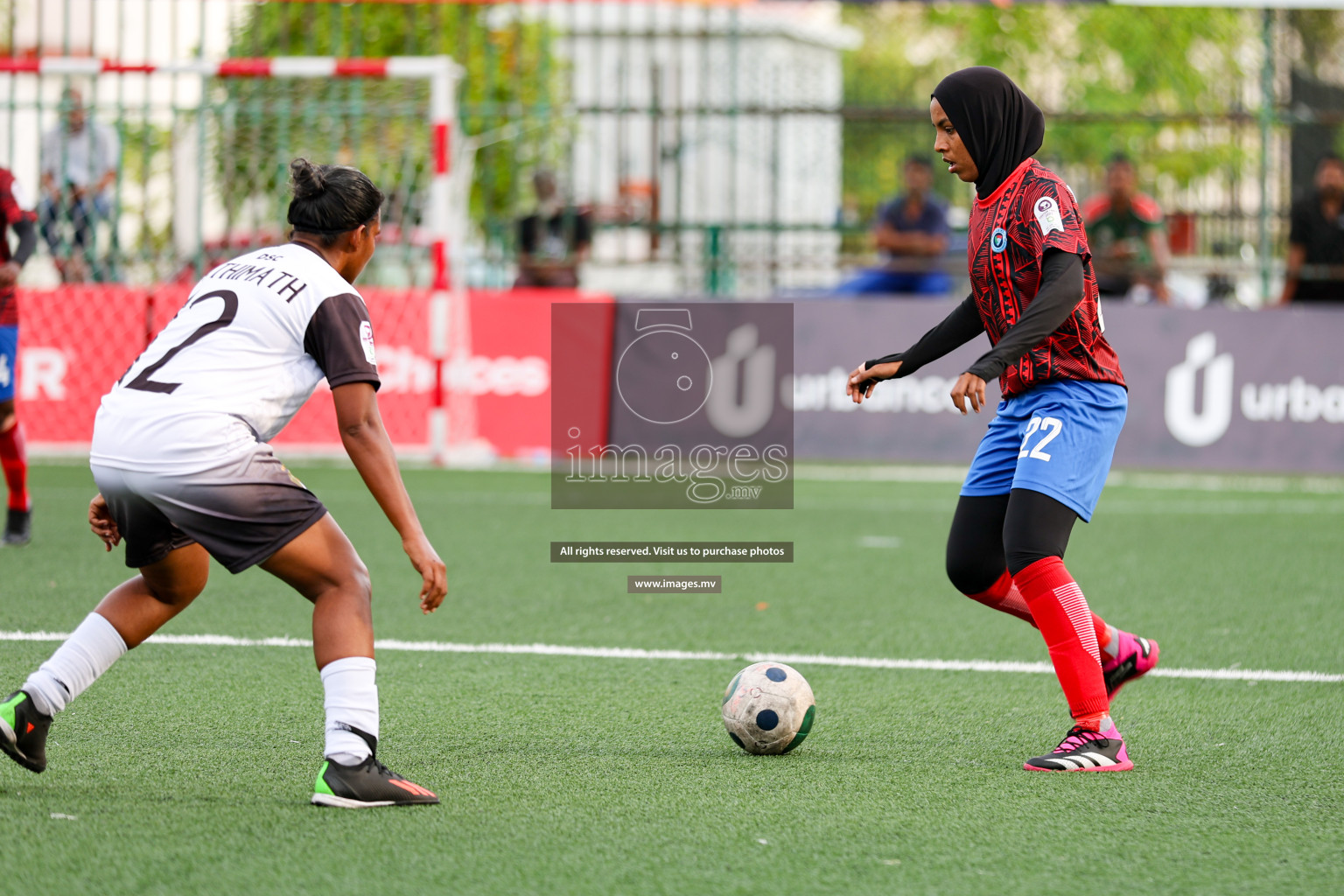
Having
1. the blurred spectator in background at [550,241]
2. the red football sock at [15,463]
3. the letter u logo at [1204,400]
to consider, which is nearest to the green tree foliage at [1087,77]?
the letter u logo at [1204,400]

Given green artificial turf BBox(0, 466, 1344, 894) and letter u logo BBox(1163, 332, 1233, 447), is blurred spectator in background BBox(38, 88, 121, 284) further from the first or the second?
letter u logo BBox(1163, 332, 1233, 447)

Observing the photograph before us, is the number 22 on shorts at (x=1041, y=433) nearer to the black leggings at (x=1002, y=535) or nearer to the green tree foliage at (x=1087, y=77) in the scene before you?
the black leggings at (x=1002, y=535)

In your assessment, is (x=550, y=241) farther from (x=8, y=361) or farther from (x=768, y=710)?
(x=768, y=710)

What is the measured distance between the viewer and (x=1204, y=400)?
1342 centimetres

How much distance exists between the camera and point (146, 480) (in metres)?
3.96

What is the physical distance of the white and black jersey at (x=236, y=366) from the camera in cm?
392

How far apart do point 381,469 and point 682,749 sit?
5.03ft

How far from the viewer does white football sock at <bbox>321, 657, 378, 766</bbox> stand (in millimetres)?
3984

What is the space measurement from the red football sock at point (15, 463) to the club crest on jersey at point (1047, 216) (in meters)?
6.28

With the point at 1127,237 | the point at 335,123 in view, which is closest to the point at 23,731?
the point at 335,123

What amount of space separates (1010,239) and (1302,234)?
1042cm

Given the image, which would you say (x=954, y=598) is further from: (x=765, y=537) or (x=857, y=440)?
(x=857, y=440)

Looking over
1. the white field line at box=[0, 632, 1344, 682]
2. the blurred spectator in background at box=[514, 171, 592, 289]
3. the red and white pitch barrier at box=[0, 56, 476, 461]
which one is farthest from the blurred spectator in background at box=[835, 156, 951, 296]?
the white field line at box=[0, 632, 1344, 682]

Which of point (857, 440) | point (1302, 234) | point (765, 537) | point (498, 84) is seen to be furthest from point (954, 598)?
point (498, 84)
